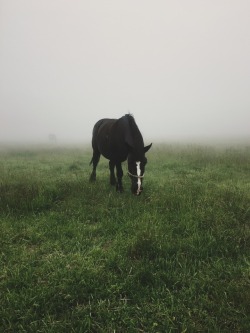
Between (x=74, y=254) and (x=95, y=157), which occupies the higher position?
(x=95, y=157)

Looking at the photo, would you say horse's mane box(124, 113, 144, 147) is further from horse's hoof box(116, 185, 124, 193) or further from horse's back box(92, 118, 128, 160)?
horse's hoof box(116, 185, 124, 193)

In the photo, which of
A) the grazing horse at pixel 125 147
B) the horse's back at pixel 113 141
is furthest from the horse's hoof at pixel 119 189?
the horse's back at pixel 113 141

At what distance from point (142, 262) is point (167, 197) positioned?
10.2 feet

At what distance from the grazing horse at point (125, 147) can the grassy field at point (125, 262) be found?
790mm

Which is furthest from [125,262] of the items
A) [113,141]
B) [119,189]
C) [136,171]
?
[113,141]

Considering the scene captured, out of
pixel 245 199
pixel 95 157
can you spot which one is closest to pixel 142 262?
pixel 245 199

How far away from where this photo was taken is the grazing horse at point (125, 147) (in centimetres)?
781

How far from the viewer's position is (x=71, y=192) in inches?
324

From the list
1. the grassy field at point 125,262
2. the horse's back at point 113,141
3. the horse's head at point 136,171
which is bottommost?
the grassy field at point 125,262

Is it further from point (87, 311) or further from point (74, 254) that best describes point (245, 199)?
point (87, 311)

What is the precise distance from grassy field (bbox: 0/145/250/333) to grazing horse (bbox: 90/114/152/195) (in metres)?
0.79

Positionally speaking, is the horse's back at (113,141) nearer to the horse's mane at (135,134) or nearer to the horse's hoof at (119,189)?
the horse's mane at (135,134)

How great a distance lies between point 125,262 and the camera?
4438 mm

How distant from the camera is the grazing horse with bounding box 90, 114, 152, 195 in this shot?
781 centimetres
